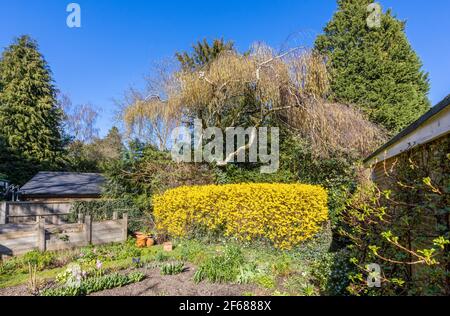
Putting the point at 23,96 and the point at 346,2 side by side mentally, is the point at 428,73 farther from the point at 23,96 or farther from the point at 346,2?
the point at 23,96

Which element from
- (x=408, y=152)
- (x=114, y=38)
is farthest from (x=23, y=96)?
(x=408, y=152)

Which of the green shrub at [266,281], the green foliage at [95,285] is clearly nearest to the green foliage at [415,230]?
the green shrub at [266,281]

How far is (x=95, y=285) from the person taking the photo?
4332mm

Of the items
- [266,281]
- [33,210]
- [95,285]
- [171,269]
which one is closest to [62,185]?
[33,210]

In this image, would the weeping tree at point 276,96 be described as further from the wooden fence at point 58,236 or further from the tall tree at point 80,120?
the tall tree at point 80,120

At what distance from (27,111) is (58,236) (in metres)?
22.0

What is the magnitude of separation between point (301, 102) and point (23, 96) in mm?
25123

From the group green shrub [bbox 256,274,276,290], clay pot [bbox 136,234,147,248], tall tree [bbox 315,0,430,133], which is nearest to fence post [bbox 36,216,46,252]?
clay pot [bbox 136,234,147,248]

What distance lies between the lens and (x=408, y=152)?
417cm

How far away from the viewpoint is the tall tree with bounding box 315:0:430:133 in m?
15.5

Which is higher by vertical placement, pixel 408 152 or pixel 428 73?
pixel 428 73

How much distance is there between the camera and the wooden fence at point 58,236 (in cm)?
685

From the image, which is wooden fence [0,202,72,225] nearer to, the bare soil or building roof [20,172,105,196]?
building roof [20,172,105,196]

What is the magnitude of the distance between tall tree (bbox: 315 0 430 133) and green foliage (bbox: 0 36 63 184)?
77.0 ft
